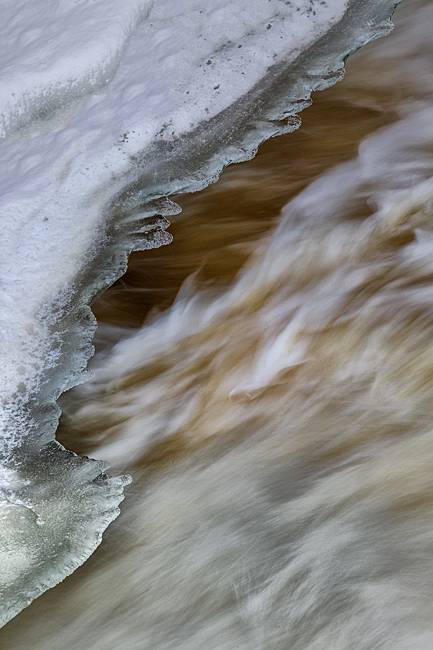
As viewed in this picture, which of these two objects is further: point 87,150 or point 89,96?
point 89,96

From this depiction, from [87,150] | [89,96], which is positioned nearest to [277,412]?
[87,150]

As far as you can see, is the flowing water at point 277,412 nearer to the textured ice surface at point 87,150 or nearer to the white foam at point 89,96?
the textured ice surface at point 87,150

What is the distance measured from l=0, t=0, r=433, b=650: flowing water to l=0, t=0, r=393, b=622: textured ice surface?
0.26 feet

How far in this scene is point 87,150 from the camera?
3.40 metres

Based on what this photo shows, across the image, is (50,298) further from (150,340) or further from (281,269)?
(281,269)

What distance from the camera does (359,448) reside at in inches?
84.7

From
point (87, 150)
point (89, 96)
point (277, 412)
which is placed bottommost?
point (277, 412)

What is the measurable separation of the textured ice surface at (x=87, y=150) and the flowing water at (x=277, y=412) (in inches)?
3.1

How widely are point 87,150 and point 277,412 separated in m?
1.46

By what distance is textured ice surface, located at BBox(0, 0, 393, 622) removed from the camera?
2.23 m

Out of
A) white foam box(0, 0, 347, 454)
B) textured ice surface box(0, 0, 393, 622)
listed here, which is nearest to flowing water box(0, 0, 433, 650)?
textured ice surface box(0, 0, 393, 622)

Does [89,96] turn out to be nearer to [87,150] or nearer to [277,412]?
[87,150]

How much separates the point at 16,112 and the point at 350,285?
61.7 inches

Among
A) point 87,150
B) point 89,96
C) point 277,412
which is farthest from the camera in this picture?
point 89,96
